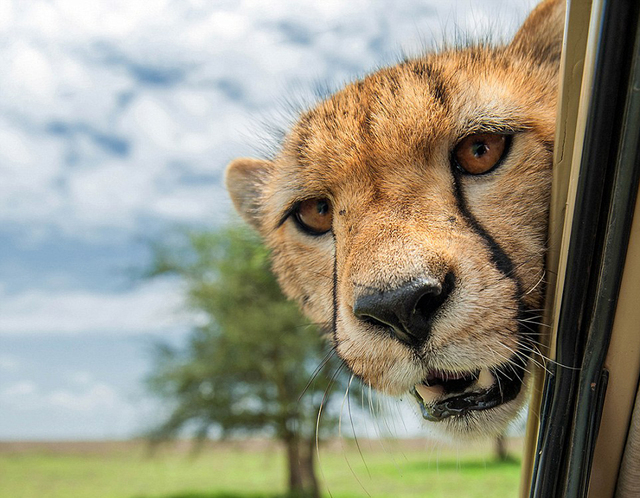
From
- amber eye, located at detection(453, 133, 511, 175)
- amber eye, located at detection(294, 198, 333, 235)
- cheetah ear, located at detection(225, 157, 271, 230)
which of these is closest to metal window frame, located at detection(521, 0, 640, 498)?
amber eye, located at detection(453, 133, 511, 175)

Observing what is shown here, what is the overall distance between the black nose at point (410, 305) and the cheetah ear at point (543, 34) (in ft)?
2.13

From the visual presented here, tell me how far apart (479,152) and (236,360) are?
838cm

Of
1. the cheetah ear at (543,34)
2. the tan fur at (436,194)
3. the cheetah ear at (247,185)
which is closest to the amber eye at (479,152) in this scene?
the tan fur at (436,194)

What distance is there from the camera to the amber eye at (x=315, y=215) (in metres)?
1.29

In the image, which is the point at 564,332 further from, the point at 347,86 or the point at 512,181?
the point at 347,86

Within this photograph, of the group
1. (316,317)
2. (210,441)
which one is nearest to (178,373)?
(210,441)

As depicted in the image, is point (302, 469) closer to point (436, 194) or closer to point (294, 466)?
point (294, 466)

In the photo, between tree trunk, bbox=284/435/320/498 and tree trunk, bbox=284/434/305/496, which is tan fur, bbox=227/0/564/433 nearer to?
tree trunk, bbox=284/434/305/496

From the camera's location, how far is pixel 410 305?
900 millimetres

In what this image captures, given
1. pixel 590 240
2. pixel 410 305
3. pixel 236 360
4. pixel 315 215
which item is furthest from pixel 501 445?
pixel 236 360

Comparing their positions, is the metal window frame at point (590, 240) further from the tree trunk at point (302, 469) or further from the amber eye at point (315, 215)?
the tree trunk at point (302, 469)

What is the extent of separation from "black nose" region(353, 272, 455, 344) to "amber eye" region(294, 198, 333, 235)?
369 mm

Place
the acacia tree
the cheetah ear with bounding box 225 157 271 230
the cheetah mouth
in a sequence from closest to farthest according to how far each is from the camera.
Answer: the cheetah mouth
the cheetah ear with bounding box 225 157 271 230
the acacia tree

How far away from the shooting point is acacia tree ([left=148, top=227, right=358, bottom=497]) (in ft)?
28.6
